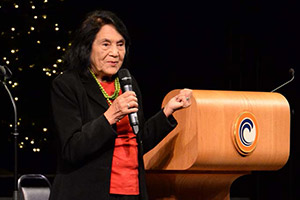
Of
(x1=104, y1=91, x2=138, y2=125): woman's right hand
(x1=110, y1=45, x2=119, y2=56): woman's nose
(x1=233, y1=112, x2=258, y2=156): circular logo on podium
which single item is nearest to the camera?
(x1=104, y1=91, x2=138, y2=125): woman's right hand

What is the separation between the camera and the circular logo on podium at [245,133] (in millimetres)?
2061

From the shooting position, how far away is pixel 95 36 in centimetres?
196

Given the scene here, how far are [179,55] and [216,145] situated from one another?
386cm

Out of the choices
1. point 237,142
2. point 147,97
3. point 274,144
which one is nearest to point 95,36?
point 237,142

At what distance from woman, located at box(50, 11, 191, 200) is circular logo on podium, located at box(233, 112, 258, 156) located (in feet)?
0.72

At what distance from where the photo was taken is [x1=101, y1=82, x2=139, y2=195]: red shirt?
1834 mm

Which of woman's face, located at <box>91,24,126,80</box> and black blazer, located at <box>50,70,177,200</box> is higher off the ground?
woman's face, located at <box>91,24,126,80</box>

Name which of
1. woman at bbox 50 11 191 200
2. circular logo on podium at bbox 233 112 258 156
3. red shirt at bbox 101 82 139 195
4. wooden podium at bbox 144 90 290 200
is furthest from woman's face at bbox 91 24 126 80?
circular logo on podium at bbox 233 112 258 156

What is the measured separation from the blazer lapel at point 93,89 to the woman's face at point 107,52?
0.05 meters

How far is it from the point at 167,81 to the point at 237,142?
376 centimetres

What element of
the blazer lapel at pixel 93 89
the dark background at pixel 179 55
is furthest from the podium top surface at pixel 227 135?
the dark background at pixel 179 55

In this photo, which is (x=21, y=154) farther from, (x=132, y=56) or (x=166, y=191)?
(x=166, y=191)

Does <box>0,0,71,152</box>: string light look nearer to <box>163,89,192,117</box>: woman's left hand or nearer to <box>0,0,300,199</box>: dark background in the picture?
<box>0,0,300,199</box>: dark background

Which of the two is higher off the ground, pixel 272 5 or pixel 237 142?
pixel 272 5
